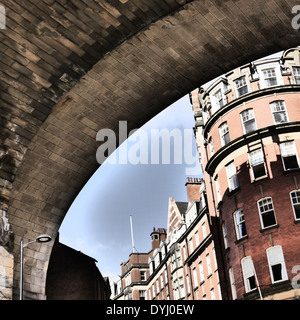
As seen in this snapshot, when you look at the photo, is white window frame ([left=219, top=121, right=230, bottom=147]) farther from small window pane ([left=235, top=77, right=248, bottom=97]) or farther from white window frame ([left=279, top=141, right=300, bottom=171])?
white window frame ([left=279, top=141, right=300, bottom=171])

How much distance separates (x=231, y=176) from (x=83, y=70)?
21200 mm

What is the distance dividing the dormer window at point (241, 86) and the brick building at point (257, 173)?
0.04 m

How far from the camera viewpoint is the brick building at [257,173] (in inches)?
1080

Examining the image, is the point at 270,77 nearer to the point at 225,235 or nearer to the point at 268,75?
the point at 268,75

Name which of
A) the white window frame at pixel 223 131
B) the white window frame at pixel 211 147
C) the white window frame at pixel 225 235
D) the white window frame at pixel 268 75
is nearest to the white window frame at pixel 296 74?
the white window frame at pixel 268 75

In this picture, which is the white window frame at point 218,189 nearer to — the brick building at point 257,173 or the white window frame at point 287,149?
the brick building at point 257,173

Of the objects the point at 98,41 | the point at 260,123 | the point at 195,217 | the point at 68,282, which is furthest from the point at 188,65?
the point at 195,217

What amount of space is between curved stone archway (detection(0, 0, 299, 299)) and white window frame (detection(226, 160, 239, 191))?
18077mm

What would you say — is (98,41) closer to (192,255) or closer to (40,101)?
(40,101)

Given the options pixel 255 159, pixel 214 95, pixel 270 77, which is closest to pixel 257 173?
pixel 255 159

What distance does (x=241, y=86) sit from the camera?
109 feet

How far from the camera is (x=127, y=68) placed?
12.5 m

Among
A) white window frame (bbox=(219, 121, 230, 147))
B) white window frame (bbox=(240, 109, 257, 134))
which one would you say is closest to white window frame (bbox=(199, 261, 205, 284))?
white window frame (bbox=(219, 121, 230, 147))

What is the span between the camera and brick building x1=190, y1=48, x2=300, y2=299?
90.0 feet
